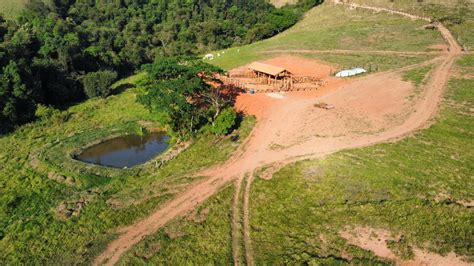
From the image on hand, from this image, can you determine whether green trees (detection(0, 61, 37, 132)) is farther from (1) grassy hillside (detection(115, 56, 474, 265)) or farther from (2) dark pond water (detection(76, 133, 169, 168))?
(1) grassy hillside (detection(115, 56, 474, 265))

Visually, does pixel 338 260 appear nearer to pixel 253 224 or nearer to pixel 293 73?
pixel 253 224

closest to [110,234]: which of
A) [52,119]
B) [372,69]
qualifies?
[52,119]

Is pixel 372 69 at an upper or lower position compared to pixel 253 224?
upper

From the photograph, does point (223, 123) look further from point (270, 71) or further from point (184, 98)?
point (270, 71)

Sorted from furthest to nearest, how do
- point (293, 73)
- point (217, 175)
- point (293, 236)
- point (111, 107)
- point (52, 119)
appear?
point (293, 73) → point (111, 107) → point (52, 119) → point (217, 175) → point (293, 236)

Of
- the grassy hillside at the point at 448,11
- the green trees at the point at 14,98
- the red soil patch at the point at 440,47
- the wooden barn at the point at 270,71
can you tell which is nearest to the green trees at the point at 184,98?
the wooden barn at the point at 270,71
